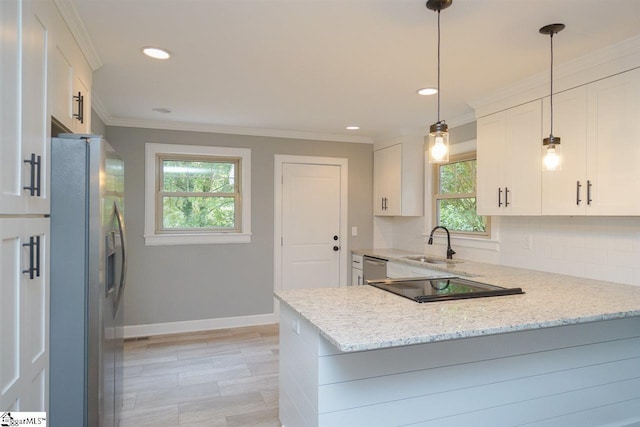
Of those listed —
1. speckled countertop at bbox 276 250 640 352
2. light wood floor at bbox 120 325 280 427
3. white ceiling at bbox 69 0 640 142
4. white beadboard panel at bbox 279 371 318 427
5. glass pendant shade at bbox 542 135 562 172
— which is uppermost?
white ceiling at bbox 69 0 640 142

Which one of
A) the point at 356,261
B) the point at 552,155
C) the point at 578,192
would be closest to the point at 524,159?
the point at 578,192

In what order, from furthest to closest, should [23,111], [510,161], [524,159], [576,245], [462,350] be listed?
[510,161] → [524,159] → [576,245] → [462,350] → [23,111]

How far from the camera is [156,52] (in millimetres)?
2402

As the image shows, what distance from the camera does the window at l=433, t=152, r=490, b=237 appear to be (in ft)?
12.6

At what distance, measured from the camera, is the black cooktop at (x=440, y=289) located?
198cm

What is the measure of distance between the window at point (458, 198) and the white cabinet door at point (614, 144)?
1.33m

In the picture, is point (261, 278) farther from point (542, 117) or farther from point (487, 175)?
point (542, 117)

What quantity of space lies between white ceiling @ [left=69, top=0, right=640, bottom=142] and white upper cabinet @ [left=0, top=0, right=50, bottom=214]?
0.55 metres

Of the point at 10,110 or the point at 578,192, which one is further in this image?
the point at 578,192

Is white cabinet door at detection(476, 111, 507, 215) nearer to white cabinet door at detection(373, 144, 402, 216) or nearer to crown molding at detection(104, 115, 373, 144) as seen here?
white cabinet door at detection(373, 144, 402, 216)

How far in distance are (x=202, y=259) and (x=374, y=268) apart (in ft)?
6.48

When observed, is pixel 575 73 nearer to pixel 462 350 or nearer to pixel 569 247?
pixel 569 247

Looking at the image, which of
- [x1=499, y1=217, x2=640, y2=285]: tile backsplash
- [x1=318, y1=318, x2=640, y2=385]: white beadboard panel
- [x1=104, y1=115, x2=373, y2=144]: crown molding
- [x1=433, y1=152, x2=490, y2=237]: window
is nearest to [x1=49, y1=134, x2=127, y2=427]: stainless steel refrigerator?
[x1=318, y1=318, x2=640, y2=385]: white beadboard panel

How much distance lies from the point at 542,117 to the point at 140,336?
14.1 feet
